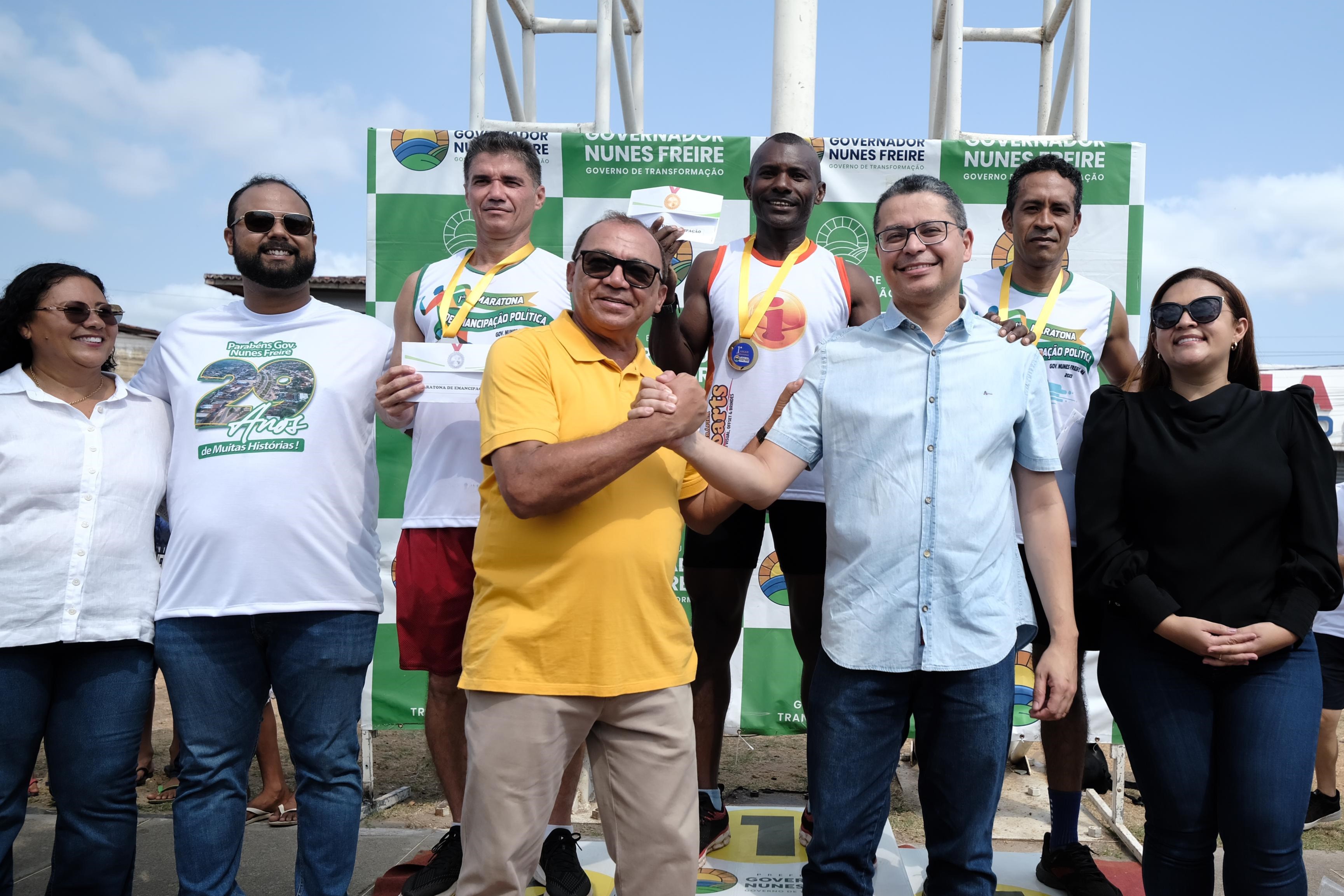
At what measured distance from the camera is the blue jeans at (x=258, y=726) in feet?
8.01

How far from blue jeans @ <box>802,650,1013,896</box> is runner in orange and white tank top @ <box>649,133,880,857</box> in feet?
2.17

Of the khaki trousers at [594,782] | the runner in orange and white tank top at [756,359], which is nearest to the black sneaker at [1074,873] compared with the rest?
the runner in orange and white tank top at [756,359]

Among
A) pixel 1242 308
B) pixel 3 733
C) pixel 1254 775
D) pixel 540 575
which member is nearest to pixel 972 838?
pixel 1254 775

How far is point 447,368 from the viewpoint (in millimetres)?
2605

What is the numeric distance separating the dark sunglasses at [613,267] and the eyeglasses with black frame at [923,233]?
605 mm

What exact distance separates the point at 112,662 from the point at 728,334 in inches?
77.2

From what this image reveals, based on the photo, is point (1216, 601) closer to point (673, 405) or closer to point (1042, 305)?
point (1042, 305)

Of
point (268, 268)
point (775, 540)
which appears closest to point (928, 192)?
point (775, 540)

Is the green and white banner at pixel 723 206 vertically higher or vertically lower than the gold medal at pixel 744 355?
higher

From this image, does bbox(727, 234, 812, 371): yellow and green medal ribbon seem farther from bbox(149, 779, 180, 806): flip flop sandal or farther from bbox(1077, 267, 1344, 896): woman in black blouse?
bbox(149, 779, 180, 806): flip flop sandal

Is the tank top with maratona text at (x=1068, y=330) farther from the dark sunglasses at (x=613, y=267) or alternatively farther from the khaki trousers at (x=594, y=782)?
the khaki trousers at (x=594, y=782)

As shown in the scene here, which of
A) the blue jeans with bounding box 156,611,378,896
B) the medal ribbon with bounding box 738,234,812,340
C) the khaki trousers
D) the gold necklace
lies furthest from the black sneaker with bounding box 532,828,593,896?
the gold necklace

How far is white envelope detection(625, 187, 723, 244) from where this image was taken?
3.05m

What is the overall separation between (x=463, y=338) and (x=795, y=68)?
2711 mm
